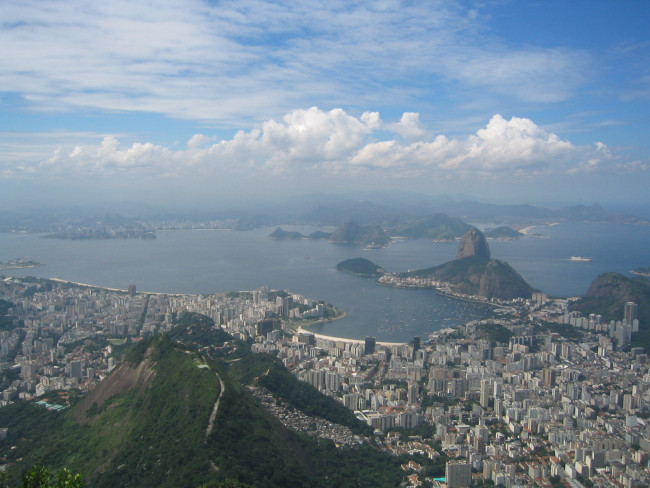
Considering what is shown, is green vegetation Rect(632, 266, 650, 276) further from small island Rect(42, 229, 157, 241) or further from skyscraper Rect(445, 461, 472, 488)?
small island Rect(42, 229, 157, 241)

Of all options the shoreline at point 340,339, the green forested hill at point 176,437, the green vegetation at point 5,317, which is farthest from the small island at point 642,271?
the green vegetation at point 5,317

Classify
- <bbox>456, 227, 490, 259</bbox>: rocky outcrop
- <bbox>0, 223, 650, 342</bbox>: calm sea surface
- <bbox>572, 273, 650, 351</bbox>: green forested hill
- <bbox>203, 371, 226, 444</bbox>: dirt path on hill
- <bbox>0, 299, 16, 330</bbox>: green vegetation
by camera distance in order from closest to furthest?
1. <bbox>203, 371, 226, 444</bbox>: dirt path on hill
2. <bbox>0, 299, 16, 330</bbox>: green vegetation
3. <bbox>572, 273, 650, 351</bbox>: green forested hill
4. <bbox>0, 223, 650, 342</bbox>: calm sea surface
5. <bbox>456, 227, 490, 259</bbox>: rocky outcrop

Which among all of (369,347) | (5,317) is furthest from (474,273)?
(5,317)

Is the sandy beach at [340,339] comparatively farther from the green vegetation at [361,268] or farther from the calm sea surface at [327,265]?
the green vegetation at [361,268]

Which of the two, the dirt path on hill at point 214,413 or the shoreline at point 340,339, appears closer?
the dirt path on hill at point 214,413

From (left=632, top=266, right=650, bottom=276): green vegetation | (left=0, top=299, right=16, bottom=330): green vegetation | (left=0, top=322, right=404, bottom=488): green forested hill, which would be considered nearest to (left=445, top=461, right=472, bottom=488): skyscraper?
(left=0, top=322, right=404, bottom=488): green forested hill

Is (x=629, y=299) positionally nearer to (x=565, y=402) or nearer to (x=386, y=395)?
(x=565, y=402)

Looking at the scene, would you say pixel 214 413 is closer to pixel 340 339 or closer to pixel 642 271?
pixel 340 339
